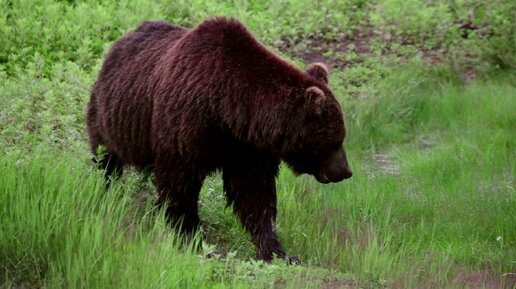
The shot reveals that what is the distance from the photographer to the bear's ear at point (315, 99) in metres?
A: 5.71

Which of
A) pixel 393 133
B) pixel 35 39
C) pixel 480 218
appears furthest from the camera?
pixel 35 39

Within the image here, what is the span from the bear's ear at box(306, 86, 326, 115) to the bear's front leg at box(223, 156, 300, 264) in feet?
2.21

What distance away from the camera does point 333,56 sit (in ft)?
38.2

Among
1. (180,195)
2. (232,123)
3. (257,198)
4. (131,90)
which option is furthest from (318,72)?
(131,90)

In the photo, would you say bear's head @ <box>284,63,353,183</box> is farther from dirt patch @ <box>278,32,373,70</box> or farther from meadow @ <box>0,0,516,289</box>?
dirt patch @ <box>278,32,373,70</box>

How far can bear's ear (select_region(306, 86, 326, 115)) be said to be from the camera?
571 centimetres

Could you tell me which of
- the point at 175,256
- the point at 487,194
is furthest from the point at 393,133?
the point at 175,256

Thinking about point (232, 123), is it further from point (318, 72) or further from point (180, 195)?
point (318, 72)

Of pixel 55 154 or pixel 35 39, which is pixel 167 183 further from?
pixel 35 39

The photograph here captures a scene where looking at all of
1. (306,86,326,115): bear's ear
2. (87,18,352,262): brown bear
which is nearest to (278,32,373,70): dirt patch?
(87,18,352,262): brown bear

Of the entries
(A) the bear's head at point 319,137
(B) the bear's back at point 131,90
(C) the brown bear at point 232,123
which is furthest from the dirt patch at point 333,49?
(A) the bear's head at point 319,137

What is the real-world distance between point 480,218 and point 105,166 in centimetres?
308

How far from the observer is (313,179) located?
307 inches

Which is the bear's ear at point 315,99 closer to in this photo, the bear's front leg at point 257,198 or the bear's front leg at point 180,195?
the bear's front leg at point 257,198
